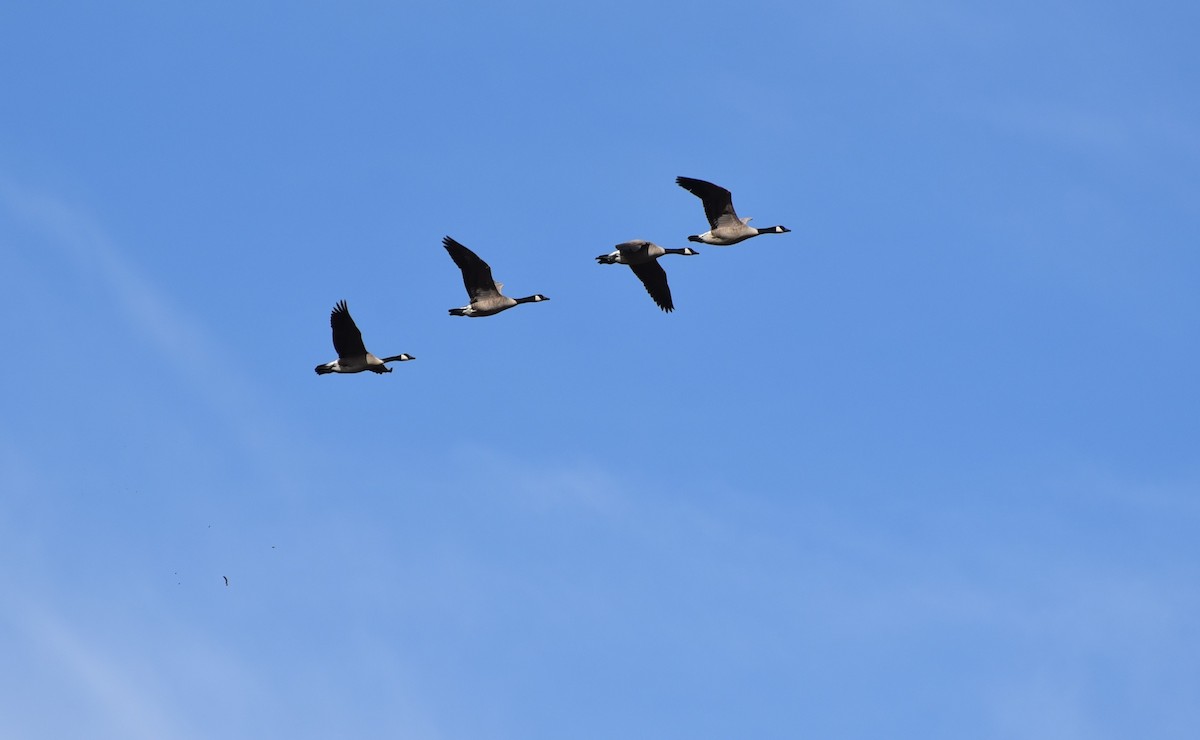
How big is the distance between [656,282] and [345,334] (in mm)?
7714

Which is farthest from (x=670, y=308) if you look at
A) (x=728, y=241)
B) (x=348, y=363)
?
(x=348, y=363)

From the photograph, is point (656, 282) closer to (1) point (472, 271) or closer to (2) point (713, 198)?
(2) point (713, 198)

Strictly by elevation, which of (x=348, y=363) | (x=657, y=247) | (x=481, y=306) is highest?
(x=657, y=247)

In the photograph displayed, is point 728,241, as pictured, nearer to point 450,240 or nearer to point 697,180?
point 697,180

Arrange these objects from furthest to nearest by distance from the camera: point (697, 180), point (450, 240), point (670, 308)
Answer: point (670, 308), point (697, 180), point (450, 240)

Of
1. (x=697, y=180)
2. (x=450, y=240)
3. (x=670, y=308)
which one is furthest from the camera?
(x=670, y=308)


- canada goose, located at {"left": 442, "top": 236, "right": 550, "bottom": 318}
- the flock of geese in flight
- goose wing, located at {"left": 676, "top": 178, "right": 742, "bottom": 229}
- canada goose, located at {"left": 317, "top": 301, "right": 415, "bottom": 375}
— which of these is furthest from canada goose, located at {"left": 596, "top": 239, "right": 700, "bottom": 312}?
canada goose, located at {"left": 317, "top": 301, "right": 415, "bottom": 375}

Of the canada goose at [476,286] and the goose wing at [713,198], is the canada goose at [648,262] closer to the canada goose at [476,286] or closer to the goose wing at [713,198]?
the goose wing at [713,198]

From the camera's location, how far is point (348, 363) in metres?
22.1

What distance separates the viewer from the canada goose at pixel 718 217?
Answer: 23.6 metres

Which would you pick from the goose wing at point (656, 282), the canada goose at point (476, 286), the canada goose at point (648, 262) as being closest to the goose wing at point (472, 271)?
the canada goose at point (476, 286)

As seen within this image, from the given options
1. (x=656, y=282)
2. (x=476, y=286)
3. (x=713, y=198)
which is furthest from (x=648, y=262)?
(x=476, y=286)

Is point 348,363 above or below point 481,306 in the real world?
below

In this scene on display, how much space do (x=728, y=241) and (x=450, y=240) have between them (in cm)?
645
